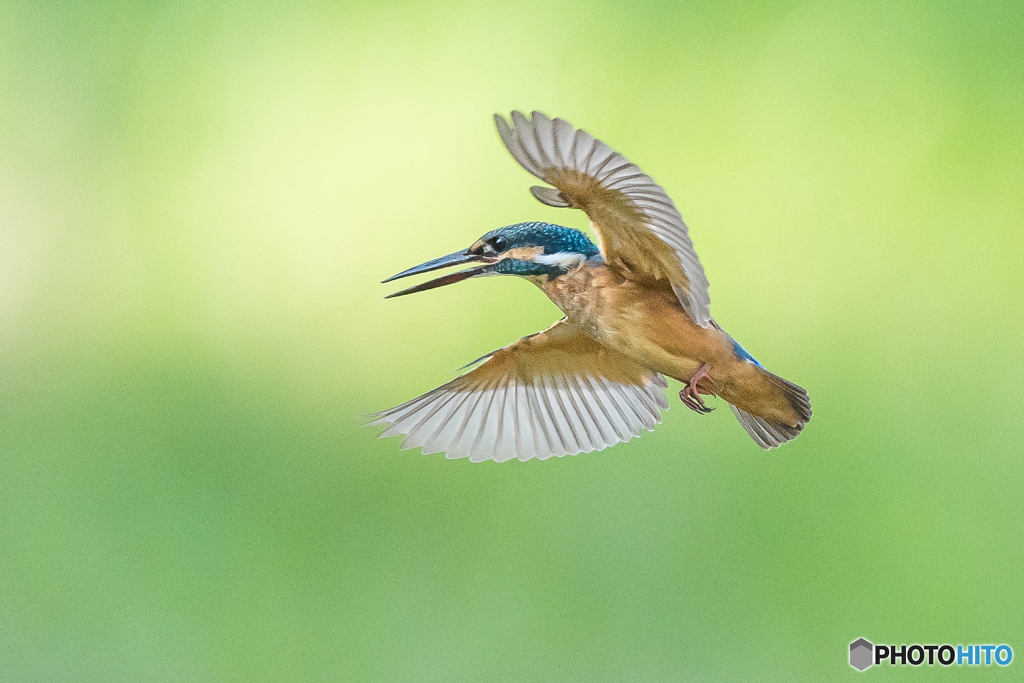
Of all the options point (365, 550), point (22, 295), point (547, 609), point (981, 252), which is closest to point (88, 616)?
point (365, 550)

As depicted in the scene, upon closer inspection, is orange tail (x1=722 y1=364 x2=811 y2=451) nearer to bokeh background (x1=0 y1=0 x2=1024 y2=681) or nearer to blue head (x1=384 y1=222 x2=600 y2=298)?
blue head (x1=384 y1=222 x2=600 y2=298)

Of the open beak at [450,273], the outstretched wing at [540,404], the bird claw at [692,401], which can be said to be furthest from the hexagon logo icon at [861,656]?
the open beak at [450,273]

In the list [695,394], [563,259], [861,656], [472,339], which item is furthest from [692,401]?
[861,656]

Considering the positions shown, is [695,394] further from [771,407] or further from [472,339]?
[472,339]

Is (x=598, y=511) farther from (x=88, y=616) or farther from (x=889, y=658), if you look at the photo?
(x=88, y=616)

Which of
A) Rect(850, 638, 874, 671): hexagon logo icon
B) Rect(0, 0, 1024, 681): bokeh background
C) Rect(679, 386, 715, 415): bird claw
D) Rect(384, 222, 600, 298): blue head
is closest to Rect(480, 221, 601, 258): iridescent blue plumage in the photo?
Rect(384, 222, 600, 298): blue head

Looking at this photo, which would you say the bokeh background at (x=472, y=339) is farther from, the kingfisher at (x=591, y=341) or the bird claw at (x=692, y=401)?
the bird claw at (x=692, y=401)
